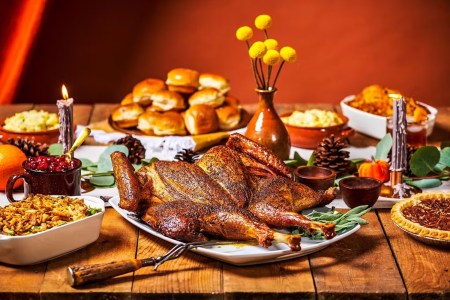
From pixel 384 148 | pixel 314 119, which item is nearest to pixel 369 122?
pixel 314 119

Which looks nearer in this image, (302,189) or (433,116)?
(302,189)

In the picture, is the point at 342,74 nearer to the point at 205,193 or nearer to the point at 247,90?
the point at 247,90

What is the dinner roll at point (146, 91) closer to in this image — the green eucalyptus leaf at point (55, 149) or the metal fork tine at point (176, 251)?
the green eucalyptus leaf at point (55, 149)

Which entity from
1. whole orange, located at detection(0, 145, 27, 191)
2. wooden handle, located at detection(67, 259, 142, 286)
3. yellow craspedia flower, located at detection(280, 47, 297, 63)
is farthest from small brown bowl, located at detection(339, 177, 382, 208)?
whole orange, located at detection(0, 145, 27, 191)

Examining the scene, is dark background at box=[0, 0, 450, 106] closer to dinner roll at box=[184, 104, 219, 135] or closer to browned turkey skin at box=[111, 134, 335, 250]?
dinner roll at box=[184, 104, 219, 135]

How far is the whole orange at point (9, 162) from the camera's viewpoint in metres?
3.03

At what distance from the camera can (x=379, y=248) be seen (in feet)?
8.38

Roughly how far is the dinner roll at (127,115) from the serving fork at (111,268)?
1608 millimetres

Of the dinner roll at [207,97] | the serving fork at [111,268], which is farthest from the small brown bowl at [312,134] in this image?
the serving fork at [111,268]

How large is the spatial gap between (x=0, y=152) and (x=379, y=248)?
1423 mm

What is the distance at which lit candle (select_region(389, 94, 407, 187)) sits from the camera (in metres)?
2.98

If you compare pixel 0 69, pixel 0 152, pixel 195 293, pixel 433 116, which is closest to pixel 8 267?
pixel 195 293

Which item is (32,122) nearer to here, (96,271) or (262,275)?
(96,271)

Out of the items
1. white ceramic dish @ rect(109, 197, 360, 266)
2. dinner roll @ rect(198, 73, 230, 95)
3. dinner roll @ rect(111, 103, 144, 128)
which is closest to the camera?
white ceramic dish @ rect(109, 197, 360, 266)
